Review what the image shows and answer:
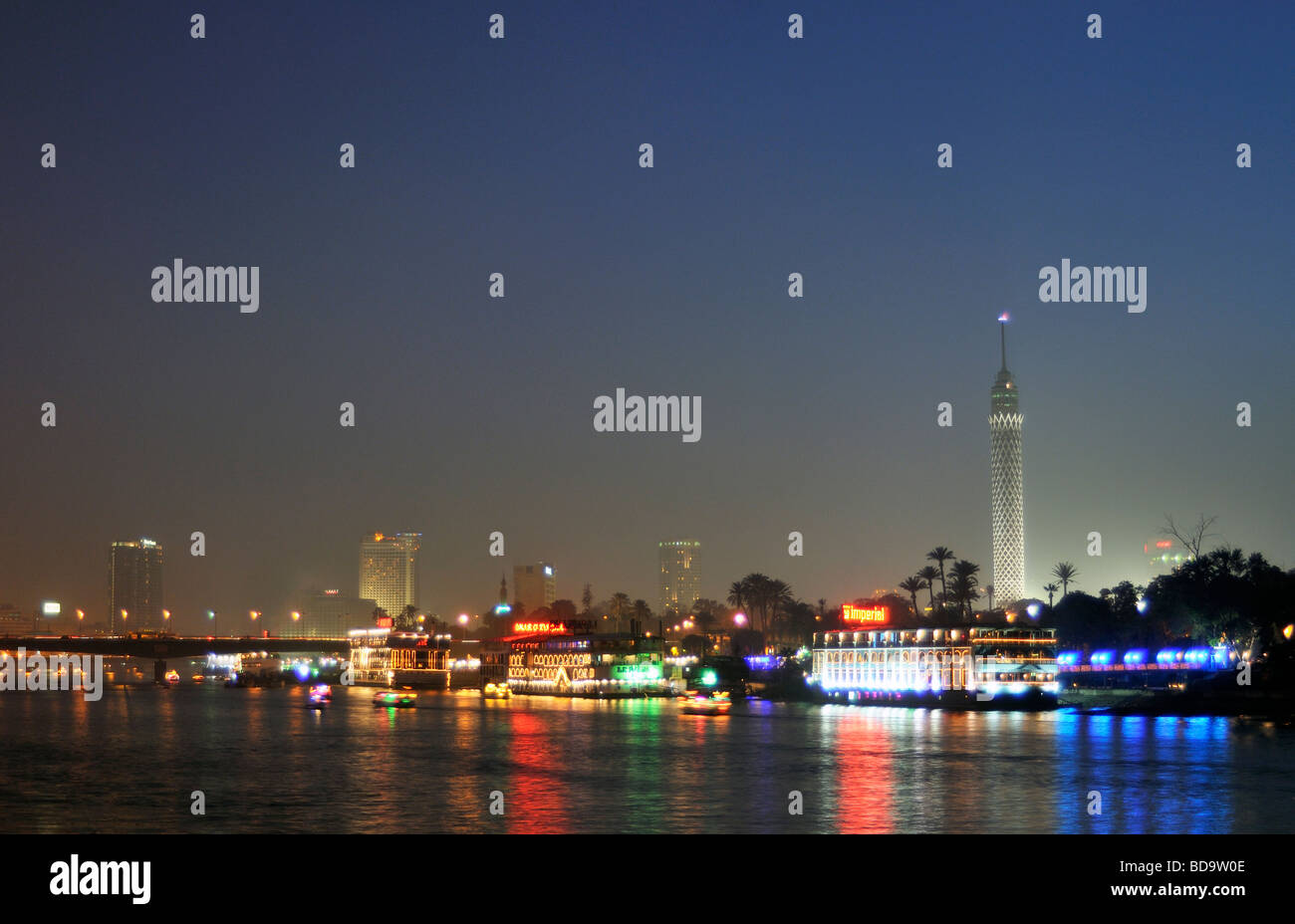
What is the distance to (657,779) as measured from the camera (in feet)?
282

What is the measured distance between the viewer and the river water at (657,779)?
2544 inches

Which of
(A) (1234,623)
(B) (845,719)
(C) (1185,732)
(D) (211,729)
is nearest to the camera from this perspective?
(C) (1185,732)

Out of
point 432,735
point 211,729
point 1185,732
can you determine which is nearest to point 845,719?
point 1185,732

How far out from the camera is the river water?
2544 inches
